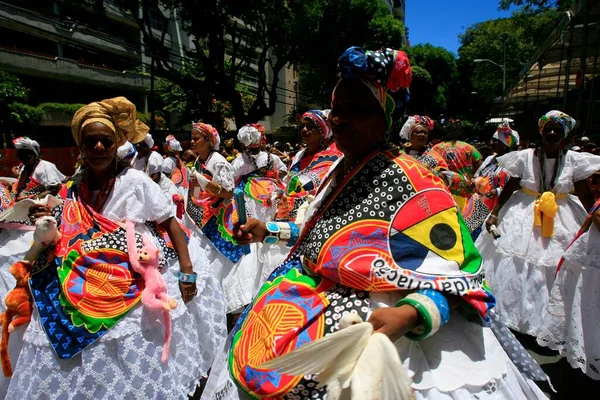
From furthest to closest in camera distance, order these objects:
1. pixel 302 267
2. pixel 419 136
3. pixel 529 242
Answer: pixel 419 136 → pixel 529 242 → pixel 302 267

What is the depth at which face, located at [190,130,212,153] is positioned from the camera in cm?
634

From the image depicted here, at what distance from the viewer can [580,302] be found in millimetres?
3984

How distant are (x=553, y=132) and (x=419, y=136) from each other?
2408mm

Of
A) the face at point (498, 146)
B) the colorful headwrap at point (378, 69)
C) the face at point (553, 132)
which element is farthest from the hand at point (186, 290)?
the face at point (498, 146)

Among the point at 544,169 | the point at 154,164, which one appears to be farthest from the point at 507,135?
the point at 154,164

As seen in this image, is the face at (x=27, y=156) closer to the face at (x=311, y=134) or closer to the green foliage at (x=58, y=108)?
the face at (x=311, y=134)

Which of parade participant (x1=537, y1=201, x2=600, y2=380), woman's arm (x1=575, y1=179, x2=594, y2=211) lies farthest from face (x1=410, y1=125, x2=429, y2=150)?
parade participant (x1=537, y1=201, x2=600, y2=380)

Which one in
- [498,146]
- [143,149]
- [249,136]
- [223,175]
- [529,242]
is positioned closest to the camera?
[529,242]

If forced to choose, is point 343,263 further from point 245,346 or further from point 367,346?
point 245,346

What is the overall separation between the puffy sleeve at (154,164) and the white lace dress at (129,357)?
15.0 ft

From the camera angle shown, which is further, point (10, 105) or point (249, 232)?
point (10, 105)

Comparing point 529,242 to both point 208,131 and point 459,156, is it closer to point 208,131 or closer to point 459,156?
point 459,156

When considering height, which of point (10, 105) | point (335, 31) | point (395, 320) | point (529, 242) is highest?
point (335, 31)

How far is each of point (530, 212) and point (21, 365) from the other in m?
4.92
